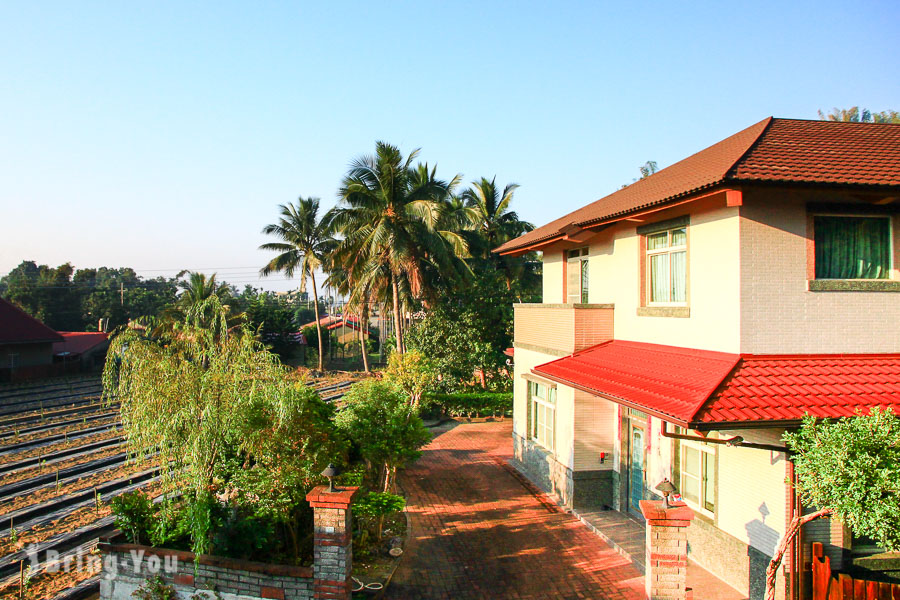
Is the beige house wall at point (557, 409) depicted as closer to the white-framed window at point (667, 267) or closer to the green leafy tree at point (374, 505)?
the white-framed window at point (667, 267)

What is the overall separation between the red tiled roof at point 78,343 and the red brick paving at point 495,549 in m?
33.9

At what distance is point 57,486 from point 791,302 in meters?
17.1

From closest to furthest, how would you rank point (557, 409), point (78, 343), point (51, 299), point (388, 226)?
1. point (557, 409)
2. point (388, 226)
3. point (78, 343)
4. point (51, 299)

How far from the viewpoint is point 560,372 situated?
11.4m

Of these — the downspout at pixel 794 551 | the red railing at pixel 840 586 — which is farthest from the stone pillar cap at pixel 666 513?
the red railing at pixel 840 586

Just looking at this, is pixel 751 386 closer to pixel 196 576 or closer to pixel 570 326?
pixel 570 326

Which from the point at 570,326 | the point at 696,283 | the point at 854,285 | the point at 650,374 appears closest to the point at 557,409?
the point at 570,326

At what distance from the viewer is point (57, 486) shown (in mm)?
14852

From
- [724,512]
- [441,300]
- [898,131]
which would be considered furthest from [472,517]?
[441,300]

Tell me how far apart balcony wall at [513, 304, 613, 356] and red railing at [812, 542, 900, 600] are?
5634 millimetres

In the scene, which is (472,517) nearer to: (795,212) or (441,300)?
(795,212)

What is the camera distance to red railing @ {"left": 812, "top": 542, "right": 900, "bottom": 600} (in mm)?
6738

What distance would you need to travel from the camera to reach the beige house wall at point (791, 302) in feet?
27.1

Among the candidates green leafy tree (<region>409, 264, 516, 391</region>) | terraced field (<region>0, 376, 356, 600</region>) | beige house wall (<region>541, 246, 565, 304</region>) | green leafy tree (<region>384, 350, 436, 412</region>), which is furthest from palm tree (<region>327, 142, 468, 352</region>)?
terraced field (<region>0, 376, 356, 600</region>)
